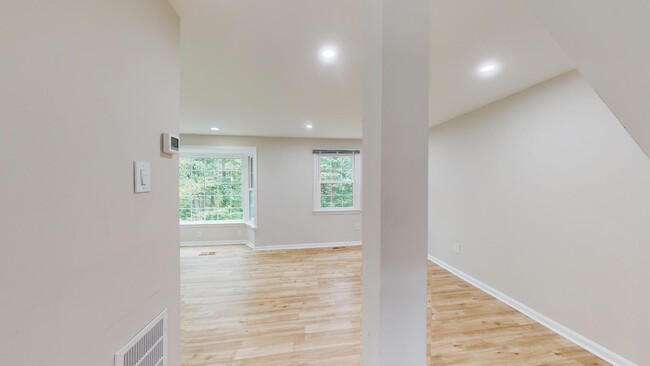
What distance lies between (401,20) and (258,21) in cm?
96

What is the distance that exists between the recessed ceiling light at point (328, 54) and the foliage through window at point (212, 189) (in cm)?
377

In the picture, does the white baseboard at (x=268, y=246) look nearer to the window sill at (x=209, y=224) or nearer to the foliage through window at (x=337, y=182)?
the window sill at (x=209, y=224)

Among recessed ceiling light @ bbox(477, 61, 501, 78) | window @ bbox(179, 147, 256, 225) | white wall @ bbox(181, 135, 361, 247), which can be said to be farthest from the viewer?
window @ bbox(179, 147, 256, 225)

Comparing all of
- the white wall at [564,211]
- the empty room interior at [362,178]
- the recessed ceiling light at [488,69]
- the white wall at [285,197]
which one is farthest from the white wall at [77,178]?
the white wall at [285,197]

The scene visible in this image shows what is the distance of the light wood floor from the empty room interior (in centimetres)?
2

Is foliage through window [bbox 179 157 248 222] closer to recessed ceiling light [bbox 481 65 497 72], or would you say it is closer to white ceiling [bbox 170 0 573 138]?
white ceiling [bbox 170 0 573 138]

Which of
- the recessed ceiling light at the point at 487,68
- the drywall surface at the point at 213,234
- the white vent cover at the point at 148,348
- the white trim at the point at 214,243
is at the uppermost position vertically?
the recessed ceiling light at the point at 487,68

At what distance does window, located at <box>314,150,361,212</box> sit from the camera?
5.03 m

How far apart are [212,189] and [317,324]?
3785 millimetres

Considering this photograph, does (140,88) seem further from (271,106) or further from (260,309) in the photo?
(260,309)

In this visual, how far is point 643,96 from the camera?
0.39 meters

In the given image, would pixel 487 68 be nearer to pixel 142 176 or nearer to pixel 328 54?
pixel 328 54

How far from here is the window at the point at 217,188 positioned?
16.2 ft

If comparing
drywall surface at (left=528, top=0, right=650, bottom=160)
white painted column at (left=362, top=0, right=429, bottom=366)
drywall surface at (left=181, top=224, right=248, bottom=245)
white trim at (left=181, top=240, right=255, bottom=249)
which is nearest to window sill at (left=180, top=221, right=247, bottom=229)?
drywall surface at (left=181, top=224, right=248, bottom=245)
